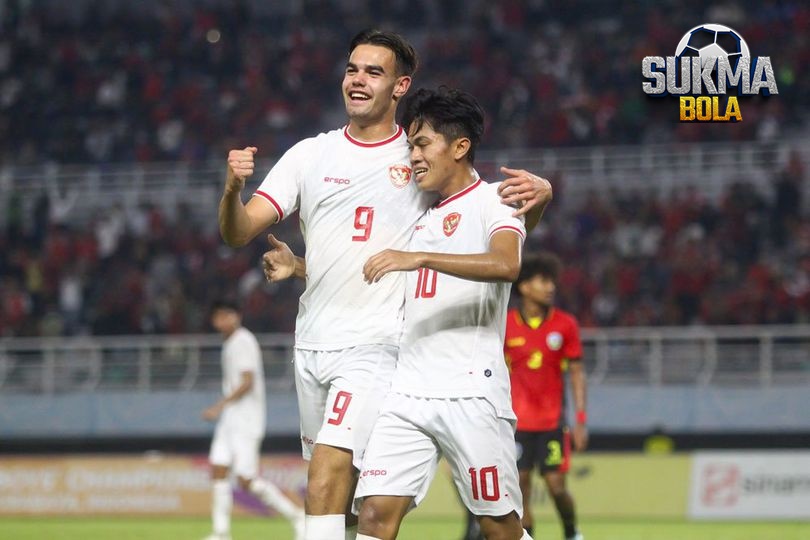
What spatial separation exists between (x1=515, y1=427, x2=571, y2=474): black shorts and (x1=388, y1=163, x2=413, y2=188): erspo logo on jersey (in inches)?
165

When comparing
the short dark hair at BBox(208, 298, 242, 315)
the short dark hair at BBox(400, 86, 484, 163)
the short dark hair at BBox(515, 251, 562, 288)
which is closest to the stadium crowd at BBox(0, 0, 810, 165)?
the short dark hair at BBox(208, 298, 242, 315)

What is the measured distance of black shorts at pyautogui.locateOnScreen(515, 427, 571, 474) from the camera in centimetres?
982

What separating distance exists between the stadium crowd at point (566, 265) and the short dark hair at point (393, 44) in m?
13.0

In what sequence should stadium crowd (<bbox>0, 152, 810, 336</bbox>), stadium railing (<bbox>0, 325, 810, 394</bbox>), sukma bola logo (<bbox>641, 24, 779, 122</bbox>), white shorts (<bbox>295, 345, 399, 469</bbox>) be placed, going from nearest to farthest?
1. white shorts (<bbox>295, 345, 399, 469</bbox>)
2. sukma bola logo (<bbox>641, 24, 779, 122</bbox>)
3. stadium railing (<bbox>0, 325, 810, 394</bbox>)
4. stadium crowd (<bbox>0, 152, 810, 336</bbox>)

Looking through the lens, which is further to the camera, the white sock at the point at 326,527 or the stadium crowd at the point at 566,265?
the stadium crowd at the point at 566,265

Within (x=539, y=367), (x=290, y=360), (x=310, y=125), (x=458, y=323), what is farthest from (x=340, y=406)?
(x=310, y=125)

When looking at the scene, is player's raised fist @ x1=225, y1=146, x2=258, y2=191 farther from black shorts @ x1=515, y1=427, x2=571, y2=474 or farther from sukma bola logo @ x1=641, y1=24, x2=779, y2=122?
sukma bola logo @ x1=641, y1=24, x2=779, y2=122

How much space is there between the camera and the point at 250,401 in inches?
504

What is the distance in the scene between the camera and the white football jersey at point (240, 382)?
1267 cm

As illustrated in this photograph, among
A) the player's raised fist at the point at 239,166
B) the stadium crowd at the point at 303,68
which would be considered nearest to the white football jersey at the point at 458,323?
the player's raised fist at the point at 239,166

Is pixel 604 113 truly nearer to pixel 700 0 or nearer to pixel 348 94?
pixel 700 0

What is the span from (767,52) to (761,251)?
525cm

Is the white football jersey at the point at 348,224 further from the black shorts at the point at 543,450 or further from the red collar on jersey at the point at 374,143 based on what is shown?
the black shorts at the point at 543,450

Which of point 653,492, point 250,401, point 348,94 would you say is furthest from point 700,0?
point 348,94
